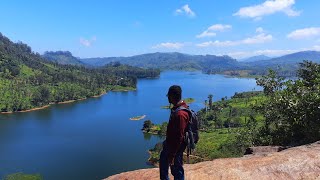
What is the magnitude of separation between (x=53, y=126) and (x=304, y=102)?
10868 cm

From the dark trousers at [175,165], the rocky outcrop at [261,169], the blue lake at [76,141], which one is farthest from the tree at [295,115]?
the blue lake at [76,141]

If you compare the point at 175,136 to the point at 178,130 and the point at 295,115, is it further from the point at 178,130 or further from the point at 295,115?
the point at 295,115

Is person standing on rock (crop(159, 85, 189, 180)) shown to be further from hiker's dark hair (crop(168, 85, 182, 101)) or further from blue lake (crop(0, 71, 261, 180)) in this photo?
blue lake (crop(0, 71, 261, 180))

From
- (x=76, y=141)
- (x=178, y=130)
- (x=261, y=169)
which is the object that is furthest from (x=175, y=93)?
(x=76, y=141)

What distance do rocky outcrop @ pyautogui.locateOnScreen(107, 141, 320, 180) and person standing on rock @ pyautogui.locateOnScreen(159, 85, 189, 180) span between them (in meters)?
1.95

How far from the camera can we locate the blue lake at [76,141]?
7112 centimetres

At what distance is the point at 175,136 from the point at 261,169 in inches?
158

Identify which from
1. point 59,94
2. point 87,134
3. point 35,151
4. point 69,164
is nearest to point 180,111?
point 69,164

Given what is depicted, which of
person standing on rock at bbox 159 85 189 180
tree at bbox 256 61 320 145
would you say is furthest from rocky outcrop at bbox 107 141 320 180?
tree at bbox 256 61 320 145

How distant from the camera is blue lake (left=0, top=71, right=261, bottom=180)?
233 ft

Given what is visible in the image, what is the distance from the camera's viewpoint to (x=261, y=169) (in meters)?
11.4

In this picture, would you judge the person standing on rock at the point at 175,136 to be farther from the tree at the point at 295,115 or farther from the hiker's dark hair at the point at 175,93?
the tree at the point at 295,115

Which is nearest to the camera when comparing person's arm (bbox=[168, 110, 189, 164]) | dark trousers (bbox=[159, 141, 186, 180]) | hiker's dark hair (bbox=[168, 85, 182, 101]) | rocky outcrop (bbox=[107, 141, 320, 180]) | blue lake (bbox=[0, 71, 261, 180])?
person's arm (bbox=[168, 110, 189, 164])

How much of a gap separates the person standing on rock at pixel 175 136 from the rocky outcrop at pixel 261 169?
195 centimetres
